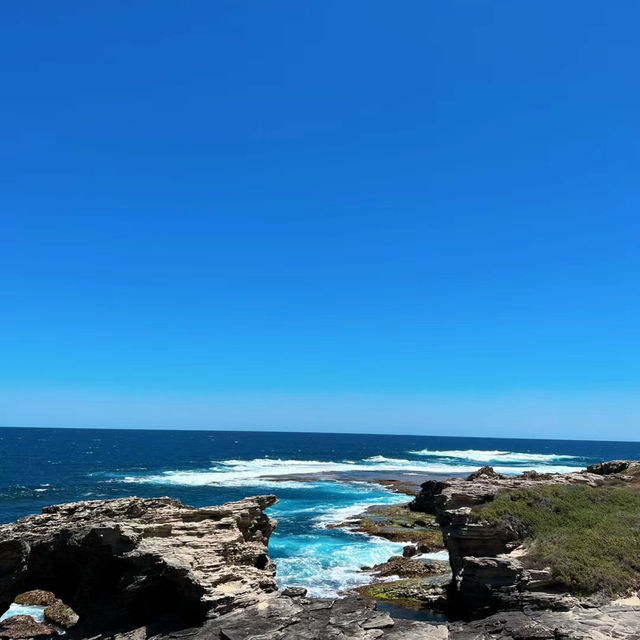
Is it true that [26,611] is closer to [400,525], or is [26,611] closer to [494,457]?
[400,525]

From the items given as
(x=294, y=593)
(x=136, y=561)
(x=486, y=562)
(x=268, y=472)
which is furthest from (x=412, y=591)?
(x=268, y=472)

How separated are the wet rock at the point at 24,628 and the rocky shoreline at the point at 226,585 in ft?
0.31

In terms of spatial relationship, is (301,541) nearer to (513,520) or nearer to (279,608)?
(513,520)

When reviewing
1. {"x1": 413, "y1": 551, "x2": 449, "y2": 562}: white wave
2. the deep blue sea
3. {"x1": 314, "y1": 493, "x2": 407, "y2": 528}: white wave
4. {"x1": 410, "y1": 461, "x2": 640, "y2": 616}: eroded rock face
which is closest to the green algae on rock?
{"x1": 413, "y1": 551, "x2": 449, "y2": 562}: white wave

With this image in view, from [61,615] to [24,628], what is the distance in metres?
2.51

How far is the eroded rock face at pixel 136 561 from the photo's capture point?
58.9 ft

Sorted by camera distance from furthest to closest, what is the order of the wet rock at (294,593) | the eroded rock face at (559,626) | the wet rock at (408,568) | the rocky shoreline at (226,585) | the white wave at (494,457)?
1. the white wave at (494,457)
2. the wet rock at (408,568)
3. the wet rock at (294,593)
4. the rocky shoreline at (226,585)
5. the eroded rock face at (559,626)

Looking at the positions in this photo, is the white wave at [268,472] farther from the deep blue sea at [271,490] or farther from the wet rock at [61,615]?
the wet rock at [61,615]

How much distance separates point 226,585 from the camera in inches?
711

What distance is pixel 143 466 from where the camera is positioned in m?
100

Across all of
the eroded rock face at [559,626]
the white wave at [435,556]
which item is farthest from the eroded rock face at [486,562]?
the white wave at [435,556]

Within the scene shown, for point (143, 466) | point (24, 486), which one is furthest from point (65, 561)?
point (143, 466)

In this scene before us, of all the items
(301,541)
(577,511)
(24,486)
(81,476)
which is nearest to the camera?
(577,511)

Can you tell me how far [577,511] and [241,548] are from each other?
16623 millimetres
